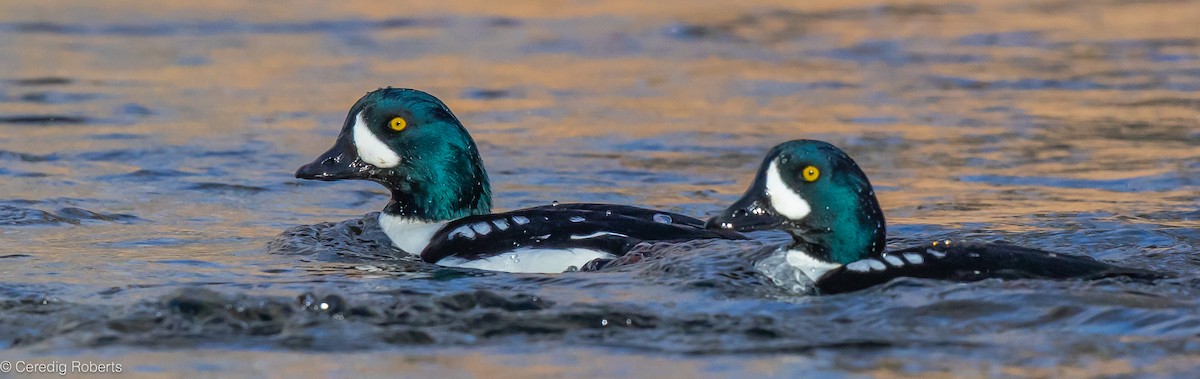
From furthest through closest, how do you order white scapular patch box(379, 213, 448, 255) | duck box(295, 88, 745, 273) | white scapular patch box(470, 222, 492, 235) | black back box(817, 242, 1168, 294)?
white scapular patch box(379, 213, 448, 255) < duck box(295, 88, 745, 273) < white scapular patch box(470, 222, 492, 235) < black back box(817, 242, 1168, 294)

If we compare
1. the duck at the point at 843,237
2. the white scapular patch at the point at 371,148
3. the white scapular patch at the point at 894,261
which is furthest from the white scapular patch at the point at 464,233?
the white scapular patch at the point at 894,261

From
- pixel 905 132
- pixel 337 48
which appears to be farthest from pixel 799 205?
pixel 337 48

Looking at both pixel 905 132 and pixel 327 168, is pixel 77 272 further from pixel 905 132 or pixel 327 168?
pixel 905 132

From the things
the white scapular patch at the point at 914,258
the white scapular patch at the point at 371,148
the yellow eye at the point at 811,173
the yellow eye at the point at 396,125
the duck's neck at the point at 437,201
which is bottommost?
the white scapular patch at the point at 914,258

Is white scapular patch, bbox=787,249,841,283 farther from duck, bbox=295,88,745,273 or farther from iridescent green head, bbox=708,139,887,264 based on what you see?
duck, bbox=295,88,745,273

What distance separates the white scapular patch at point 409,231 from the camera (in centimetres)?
822

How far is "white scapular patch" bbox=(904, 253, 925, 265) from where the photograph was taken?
6.71m

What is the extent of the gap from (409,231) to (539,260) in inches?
39.8

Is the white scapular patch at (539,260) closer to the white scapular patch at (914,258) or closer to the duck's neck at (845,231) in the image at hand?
the duck's neck at (845,231)

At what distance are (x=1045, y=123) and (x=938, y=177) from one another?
2344 mm

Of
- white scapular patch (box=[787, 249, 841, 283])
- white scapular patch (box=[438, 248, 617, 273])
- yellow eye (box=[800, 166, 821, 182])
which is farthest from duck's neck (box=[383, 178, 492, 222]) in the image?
yellow eye (box=[800, 166, 821, 182])

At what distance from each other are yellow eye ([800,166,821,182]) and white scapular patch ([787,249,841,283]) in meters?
0.34

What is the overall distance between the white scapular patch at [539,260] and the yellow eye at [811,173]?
1.09m

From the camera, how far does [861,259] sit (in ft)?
22.6
